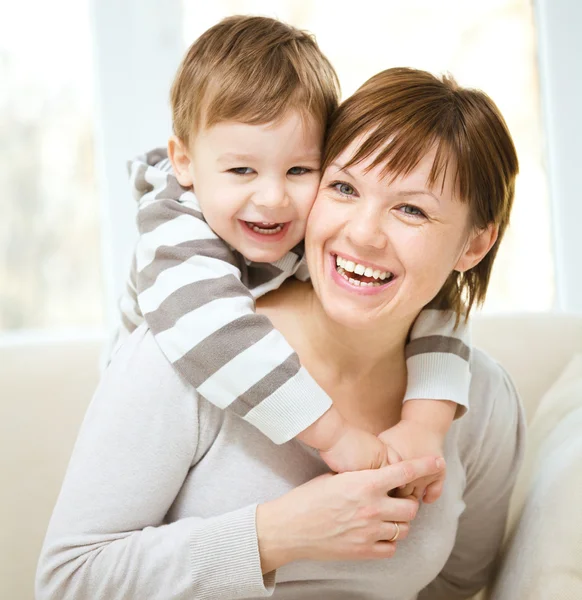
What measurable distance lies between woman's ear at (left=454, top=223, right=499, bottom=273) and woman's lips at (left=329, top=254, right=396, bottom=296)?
6.5 inches

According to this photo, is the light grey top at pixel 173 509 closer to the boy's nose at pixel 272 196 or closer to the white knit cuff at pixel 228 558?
the white knit cuff at pixel 228 558

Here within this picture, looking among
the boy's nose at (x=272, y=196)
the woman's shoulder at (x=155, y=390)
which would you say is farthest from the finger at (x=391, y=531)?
the boy's nose at (x=272, y=196)

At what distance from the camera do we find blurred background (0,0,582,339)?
2.54 metres

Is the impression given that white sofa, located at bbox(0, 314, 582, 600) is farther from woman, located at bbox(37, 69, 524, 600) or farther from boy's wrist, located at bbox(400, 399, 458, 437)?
woman, located at bbox(37, 69, 524, 600)

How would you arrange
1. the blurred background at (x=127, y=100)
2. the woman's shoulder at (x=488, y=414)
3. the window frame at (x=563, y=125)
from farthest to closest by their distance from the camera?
the window frame at (x=563, y=125)
the blurred background at (x=127, y=100)
the woman's shoulder at (x=488, y=414)

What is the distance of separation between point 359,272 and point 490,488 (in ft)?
2.07

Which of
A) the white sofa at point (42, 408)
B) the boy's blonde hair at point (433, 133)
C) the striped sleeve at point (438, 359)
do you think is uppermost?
the boy's blonde hair at point (433, 133)

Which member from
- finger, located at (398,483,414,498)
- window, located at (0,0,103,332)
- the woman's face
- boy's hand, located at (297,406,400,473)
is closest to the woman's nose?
the woman's face

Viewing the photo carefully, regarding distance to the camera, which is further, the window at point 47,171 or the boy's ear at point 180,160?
the window at point 47,171

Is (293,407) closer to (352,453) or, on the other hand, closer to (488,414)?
(352,453)

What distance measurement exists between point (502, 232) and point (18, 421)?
1.15 m

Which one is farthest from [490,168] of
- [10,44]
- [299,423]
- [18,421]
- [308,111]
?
[10,44]

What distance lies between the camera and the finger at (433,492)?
1.29 meters

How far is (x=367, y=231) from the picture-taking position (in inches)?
46.5
